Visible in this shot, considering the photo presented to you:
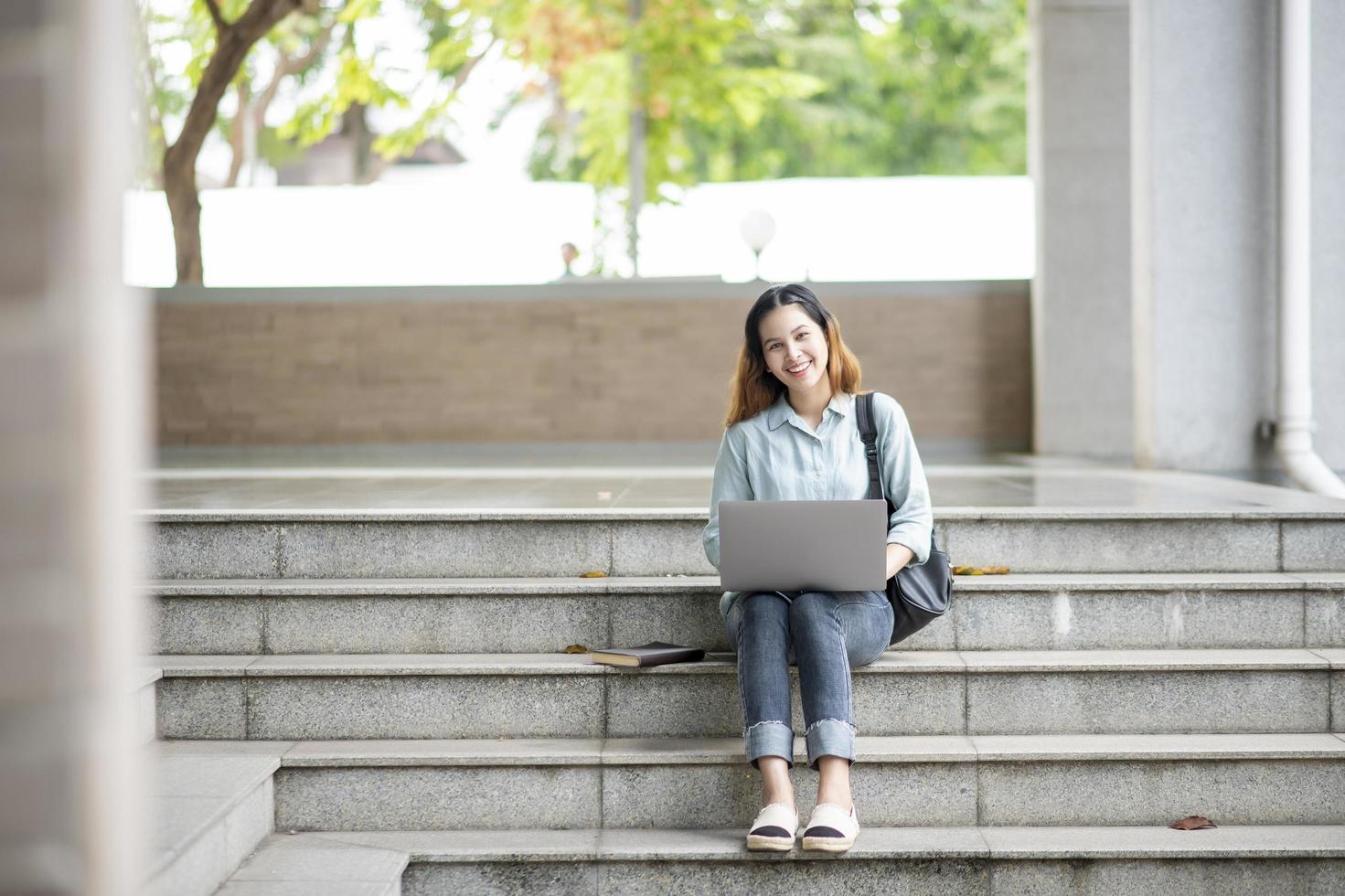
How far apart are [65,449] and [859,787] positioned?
280 centimetres

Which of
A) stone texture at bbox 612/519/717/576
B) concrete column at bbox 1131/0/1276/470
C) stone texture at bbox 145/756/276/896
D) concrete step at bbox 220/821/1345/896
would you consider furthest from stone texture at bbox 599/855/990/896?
concrete column at bbox 1131/0/1276/470

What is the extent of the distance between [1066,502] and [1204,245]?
2.43 m

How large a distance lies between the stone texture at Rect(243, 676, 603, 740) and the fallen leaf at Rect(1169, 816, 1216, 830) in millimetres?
1635

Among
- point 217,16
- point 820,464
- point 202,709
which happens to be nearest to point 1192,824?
point 820,464

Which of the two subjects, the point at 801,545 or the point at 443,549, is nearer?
the point at 801,545

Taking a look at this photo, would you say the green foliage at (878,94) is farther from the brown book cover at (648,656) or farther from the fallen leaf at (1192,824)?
the fallen leaf at (1192,824)

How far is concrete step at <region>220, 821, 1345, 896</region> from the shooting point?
10.7 ft

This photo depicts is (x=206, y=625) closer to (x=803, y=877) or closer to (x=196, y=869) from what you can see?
(x=196, y=869)

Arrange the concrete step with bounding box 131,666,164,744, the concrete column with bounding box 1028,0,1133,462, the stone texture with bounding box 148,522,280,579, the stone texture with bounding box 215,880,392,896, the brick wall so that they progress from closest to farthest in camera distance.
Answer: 1. the stone texture with bounding box 215,880,392,896
2. the concrete step with bounding box 131,666,164,744
3. the stone texture with bounding box 148,522,280,579
4. the concrete column with bounding box 1028,0,1133,462
5. the brick wall

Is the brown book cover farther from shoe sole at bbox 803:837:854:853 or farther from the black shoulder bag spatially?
shoe sole at bbox 803:837:854:853

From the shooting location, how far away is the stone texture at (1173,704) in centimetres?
371

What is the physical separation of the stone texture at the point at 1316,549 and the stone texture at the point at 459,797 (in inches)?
97.9

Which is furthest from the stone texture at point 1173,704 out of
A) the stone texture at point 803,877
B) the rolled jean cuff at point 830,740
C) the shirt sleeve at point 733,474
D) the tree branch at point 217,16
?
the tree branch at point 217,16

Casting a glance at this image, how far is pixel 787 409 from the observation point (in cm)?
374
